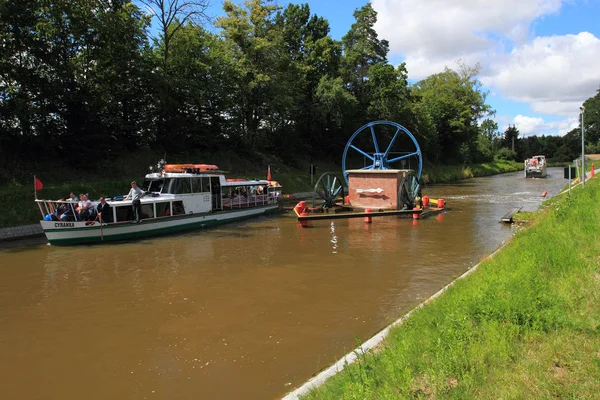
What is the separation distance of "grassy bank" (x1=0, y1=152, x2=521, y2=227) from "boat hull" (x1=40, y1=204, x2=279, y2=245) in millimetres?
4436

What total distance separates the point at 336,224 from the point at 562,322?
18405 millimetres

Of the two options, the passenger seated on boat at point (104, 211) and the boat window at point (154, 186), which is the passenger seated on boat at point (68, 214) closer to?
the passenger seated on boat at point (104, 211)

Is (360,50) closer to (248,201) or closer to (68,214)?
(248,201)

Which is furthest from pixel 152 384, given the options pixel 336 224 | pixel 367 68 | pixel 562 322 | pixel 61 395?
pixel 367 68

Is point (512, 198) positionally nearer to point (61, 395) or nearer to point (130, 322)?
point (130, 322)

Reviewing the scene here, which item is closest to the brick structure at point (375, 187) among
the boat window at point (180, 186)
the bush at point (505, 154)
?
the boat window at point (180, 186)

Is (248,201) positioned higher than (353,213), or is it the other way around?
(248,201)

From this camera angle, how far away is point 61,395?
653cm

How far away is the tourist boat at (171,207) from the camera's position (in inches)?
711

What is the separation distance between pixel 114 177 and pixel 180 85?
1063 cm

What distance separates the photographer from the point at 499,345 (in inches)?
205

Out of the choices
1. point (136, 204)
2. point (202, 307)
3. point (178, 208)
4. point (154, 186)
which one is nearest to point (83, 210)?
point (136, 204)

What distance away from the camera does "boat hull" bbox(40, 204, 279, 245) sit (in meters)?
17.8

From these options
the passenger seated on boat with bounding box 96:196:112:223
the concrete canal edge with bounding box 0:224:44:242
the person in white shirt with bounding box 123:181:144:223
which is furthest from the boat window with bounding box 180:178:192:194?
the concrete canal edge with bounding box 0:224:44:242
